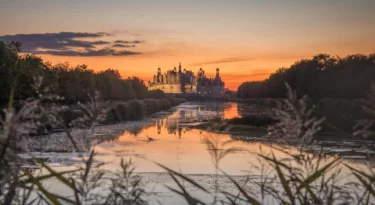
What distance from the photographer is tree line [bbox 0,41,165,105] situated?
1521 inches

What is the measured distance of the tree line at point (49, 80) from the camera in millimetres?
38622

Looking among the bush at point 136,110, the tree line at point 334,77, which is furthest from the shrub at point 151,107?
the tree line at point 334,77

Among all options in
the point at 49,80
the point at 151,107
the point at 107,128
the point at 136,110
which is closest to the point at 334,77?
the point at 151,107

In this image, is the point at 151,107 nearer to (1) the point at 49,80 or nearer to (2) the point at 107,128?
(1) the point at 49,80

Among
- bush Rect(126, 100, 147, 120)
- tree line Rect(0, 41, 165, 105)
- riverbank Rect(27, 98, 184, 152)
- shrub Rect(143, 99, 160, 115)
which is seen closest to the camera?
riverbank Rect(27, 98, 184, 152)

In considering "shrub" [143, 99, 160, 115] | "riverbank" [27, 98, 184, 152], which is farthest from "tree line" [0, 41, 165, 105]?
"shrub" [143, 99, 160, 115]

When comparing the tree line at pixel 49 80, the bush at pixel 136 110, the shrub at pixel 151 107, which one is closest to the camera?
the tree line at pixel 49 80

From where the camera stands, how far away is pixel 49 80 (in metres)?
53.8

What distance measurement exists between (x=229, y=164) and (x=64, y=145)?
1032 centimetres

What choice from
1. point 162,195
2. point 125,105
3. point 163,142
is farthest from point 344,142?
point 125,105

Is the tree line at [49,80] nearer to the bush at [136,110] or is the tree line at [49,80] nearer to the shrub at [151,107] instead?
the bush at [136,110]

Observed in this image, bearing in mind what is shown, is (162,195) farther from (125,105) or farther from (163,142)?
(125,105)

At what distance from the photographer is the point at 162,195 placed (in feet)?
43.8

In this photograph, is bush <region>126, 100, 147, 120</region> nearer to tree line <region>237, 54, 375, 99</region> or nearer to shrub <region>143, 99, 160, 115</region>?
shrub <region>143, 99, 160, 115</region>
